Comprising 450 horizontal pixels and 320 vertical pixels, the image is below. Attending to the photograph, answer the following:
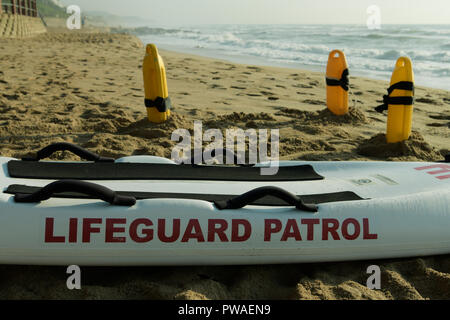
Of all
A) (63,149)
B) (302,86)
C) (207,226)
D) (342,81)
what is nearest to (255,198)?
(207,226)

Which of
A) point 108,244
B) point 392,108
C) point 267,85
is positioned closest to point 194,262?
point 108,244

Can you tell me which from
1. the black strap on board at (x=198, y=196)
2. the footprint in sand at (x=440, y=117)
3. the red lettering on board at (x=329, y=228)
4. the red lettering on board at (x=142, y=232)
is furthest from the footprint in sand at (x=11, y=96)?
the footprint in sand at (x=440, y=117)

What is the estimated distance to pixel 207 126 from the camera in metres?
4.32

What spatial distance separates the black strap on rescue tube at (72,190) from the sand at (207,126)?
31 centimetres

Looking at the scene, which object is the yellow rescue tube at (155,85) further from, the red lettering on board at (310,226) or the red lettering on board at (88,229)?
the red lettering on board at (310,226)

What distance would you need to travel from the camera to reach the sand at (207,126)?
5.91 feet

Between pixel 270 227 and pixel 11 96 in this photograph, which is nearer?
pixel 270 227

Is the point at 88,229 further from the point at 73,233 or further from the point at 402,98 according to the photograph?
the point at 402,98

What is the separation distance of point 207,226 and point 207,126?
2557 mm

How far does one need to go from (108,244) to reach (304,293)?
0.85 m

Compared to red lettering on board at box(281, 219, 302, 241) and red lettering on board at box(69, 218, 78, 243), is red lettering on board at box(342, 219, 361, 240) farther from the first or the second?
red lettering on board at box(69, 218, 78, 243)

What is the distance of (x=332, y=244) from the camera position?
6.29 feet

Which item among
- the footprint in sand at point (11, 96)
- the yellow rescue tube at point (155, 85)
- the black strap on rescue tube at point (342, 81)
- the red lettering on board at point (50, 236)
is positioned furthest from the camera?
the footprint in sand at point (11, 96)

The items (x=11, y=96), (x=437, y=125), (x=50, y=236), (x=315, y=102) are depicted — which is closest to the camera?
(x=50, y=236)
